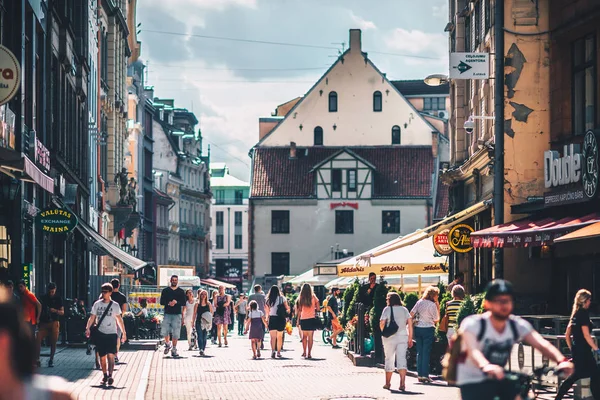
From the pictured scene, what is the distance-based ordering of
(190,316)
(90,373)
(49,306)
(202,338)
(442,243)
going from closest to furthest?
1. (90,373)
2. (49,306)
3. (202,338)
4. (442,243)
5. (190,316)

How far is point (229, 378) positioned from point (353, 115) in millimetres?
57807

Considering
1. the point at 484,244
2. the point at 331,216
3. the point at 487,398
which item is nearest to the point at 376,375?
the point at 484,244

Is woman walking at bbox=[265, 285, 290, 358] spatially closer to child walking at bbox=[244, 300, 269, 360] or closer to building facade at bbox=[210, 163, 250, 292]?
child walking at bbox=[244, 300, 269, 360]

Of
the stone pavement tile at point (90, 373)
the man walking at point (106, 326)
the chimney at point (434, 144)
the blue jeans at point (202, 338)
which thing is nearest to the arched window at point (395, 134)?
the chimney at point (434, 144)

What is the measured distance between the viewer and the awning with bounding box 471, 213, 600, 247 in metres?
23.2

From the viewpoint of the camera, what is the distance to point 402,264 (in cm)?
3250

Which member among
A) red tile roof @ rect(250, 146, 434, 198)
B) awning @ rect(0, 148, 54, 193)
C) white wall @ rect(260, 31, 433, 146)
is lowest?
awning @ rect(0, 148, 54, 193)

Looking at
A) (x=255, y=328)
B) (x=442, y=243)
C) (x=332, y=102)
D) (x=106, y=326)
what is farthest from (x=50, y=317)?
(x=332, y=102)

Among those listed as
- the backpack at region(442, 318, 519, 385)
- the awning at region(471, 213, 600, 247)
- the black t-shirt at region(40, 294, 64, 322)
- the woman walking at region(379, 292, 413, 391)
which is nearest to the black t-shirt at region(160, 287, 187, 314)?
the black t-shirt at region(40, 294, 64, 322)

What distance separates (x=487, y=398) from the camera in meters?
8.89

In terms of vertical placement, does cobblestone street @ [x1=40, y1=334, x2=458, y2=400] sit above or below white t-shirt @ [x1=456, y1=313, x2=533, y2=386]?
below

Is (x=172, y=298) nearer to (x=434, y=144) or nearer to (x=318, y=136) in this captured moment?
(x=318, y=136)

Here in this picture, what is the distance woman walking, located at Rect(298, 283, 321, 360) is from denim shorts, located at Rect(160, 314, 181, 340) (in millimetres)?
2849

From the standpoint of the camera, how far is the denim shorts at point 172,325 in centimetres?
2957
